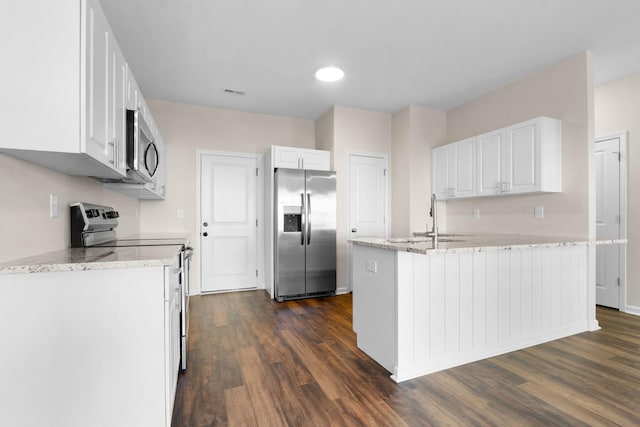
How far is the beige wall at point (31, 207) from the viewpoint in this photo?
1429mm

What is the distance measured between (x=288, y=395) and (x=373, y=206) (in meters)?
3.25

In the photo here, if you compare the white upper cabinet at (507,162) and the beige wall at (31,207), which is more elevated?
the white upper cabinet at (507,162)

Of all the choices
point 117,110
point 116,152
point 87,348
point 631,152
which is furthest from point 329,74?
point 631,152

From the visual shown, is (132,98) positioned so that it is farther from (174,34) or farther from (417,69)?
(417,69)

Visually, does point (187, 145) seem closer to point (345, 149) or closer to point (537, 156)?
point (345, 149)

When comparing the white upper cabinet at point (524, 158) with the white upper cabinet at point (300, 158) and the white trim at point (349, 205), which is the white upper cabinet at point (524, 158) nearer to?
the white trim at point (349, 205)

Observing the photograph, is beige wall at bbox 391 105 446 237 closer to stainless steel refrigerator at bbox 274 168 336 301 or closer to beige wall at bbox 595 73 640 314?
stainless steel refrigerator at bbox 274 168 336 301

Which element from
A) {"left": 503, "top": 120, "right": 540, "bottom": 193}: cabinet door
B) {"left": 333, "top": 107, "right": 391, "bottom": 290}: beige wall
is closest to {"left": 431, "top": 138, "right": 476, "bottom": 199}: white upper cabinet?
{"left": 503, "top": 120, "right": 540, "bottom": 193}: cabinet door

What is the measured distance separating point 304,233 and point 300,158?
1032mm

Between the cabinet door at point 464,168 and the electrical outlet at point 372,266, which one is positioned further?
the cabinet door at point 464,168

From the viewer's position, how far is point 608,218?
361 centimetres

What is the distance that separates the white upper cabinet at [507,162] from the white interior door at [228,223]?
276cm

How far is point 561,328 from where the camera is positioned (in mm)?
2824

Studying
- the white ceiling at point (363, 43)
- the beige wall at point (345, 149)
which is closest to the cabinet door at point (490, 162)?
the white ceiling at point (363, 43)
